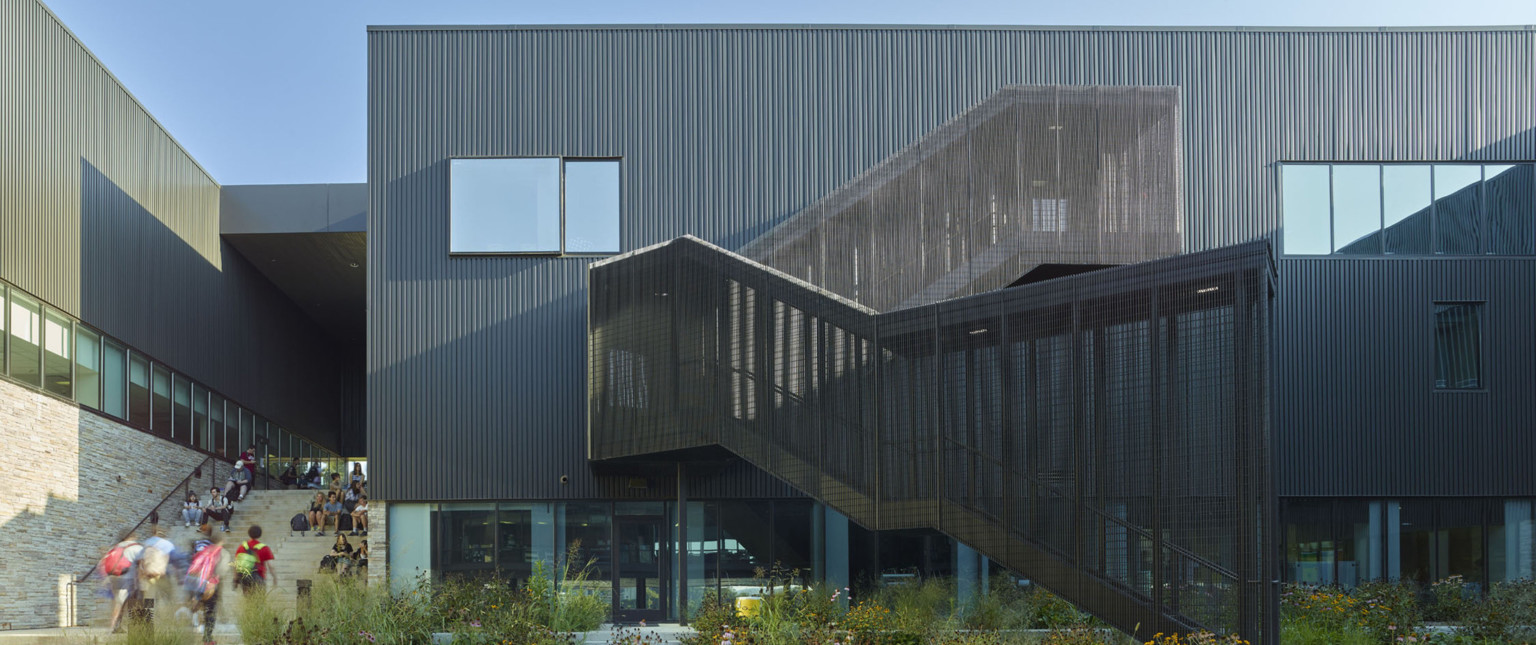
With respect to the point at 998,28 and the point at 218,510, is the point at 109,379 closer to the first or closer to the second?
the point at 218,510

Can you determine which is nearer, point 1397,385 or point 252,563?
point 252,563

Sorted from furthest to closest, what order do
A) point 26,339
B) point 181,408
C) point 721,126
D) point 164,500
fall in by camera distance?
point 181,408
point 164,500
point 721,126
point 26,339

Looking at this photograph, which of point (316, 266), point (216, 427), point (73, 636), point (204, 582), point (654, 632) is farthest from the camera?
point (316, 266)

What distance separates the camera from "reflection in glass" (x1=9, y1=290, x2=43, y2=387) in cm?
2061

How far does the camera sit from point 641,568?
72.4 ft

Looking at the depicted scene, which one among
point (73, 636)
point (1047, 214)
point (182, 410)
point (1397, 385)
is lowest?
→ point (73, 636)

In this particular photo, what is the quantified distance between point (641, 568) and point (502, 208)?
20.7 feet

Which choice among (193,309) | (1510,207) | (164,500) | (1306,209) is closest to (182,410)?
(193,309)

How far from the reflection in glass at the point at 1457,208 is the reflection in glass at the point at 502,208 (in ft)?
48.2

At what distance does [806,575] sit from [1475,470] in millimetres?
11089

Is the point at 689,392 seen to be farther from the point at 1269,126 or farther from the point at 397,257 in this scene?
the point at 1269,126

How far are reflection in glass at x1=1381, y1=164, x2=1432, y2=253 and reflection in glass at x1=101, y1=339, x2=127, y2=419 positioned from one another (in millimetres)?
22350

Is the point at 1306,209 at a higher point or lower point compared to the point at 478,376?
higher

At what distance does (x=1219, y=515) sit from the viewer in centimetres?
1397
